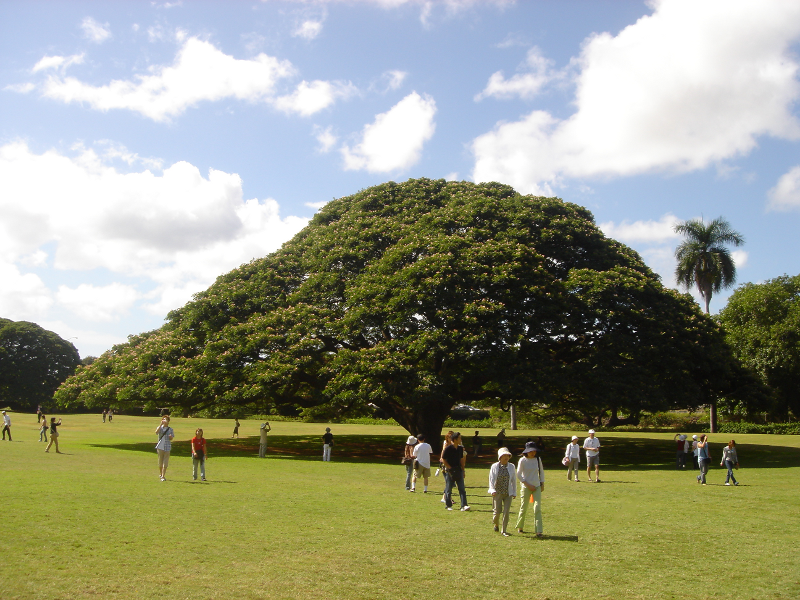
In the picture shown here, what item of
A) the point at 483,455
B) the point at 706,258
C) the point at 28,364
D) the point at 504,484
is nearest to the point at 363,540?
the point at 504,484

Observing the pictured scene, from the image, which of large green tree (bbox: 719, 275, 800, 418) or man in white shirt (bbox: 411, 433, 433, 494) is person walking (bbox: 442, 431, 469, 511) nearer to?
man in white shirt (bbox: 411, 433, 433, 494)

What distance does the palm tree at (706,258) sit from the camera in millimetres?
51688

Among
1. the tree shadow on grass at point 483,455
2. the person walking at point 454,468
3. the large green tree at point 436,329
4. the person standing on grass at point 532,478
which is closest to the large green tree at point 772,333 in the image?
the tree shadow on grass at point 483,455

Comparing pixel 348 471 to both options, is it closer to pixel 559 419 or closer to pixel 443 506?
pixel 443 506

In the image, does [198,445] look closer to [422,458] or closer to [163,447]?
[163,447]

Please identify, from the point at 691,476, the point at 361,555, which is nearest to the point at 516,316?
the point at 691,476

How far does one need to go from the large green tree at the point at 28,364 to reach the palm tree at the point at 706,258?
6951cm

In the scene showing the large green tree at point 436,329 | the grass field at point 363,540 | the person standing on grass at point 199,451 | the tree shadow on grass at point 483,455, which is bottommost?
the tree shadow on grass at point 483,455

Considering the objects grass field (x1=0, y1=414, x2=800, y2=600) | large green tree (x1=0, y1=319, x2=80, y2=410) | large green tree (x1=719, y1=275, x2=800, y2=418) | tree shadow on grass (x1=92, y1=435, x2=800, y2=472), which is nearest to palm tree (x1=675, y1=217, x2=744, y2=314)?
large green tree (x1=719, y1=275, x2=800, y2=418)

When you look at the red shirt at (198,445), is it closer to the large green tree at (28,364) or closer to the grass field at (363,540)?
the grass field at (363,540)

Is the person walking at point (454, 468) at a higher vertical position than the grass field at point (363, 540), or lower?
higher

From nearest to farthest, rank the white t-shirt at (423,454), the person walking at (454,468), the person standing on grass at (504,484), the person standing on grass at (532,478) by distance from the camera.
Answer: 1. the person standing on grass at (532,478)
2. the person standing on grass at (504,484)
3. the person walking at (454,468)
4. the white t-shirt at (423,454)

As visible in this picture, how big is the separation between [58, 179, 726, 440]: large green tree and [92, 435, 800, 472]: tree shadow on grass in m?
2.22

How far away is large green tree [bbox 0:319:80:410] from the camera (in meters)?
68.0
